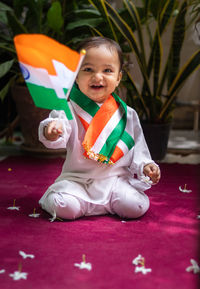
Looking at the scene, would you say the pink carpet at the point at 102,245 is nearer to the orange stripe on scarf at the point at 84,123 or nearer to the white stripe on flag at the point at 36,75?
the orange stripe on scarf at the point at 84,123

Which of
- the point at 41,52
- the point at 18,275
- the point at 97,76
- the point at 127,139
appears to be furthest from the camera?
the point at 127,139

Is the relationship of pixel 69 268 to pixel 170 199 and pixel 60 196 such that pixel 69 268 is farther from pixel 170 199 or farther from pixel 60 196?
pixel 170 199

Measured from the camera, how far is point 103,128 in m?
1.20

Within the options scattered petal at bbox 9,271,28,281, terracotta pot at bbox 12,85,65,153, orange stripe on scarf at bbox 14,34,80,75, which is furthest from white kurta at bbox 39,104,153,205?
terracotta pot at bbox 12,85,65,153

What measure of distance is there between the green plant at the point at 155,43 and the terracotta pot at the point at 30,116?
44cm

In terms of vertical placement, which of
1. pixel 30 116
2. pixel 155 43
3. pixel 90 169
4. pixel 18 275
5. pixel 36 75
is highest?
pixel 155 43

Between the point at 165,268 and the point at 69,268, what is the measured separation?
0.20 metres

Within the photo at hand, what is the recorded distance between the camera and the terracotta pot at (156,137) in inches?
78.1

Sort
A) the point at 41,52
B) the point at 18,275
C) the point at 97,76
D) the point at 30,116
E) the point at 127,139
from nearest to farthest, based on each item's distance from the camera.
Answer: the point at 18,275 < the point at 41,52 < the point at 97,76 < the point at 127,139 < the point at 30,116

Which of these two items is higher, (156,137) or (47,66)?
(47,66)

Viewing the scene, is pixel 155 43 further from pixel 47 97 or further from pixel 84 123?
pixel 47 97

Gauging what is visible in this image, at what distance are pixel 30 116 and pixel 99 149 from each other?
0.96 meters

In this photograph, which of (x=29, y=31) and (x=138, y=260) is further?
(x=29, y=31)

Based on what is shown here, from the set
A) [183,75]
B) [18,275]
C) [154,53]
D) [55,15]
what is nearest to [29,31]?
[55,15]
